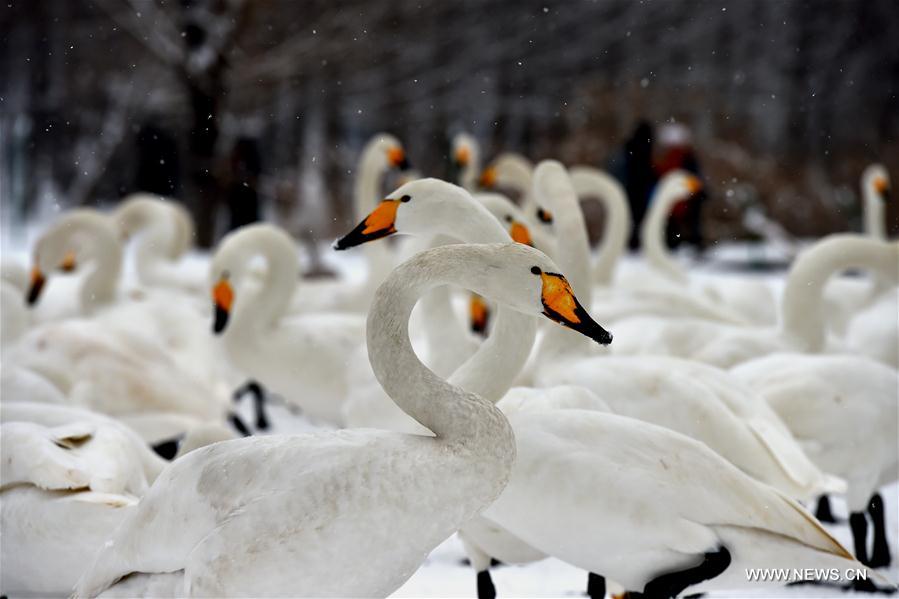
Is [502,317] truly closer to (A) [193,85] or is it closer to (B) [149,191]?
(A) [193,85]

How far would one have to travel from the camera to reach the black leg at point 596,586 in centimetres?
348

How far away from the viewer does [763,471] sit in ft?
12.2

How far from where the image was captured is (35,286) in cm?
686

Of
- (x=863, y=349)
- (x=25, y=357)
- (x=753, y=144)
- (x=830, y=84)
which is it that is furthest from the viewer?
(x=830, y=84)

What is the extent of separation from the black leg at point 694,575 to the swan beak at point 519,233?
67.1 inches

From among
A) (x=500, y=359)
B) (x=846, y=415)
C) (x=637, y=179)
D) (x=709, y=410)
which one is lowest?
(x=846, y=415)

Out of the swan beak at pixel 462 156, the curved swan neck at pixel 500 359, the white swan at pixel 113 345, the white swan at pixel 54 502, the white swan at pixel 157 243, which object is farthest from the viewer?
the swan beak at pixel 462 156

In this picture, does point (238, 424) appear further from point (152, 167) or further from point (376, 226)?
point (152, 167)

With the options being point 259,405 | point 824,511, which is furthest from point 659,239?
point 824,511

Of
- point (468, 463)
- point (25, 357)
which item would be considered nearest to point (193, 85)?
point (25, 357)

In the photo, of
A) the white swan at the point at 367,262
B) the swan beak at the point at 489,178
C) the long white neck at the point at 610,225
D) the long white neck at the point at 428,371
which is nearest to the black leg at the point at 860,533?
the long white neck at the point at 428,371

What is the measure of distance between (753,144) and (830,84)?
4.39 metres

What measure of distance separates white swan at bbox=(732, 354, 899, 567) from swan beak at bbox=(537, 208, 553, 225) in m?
0.99

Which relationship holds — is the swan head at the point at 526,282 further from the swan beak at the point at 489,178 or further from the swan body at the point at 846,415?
the swan beak at the point at 489,178
